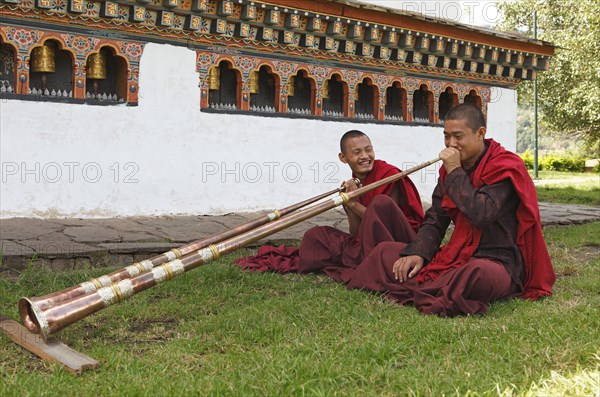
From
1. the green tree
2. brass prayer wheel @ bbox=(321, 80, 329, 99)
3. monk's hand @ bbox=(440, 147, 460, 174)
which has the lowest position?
monk's hand @ bbox=(440, 147, 460, 174)

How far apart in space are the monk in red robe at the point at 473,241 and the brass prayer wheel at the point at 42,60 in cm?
451

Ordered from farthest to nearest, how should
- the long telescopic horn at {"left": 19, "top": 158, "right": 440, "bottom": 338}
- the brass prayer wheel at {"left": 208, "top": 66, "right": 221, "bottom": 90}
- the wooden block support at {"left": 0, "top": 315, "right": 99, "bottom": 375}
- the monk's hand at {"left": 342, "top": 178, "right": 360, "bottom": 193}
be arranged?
the brass prayer wheel at {"left": 208, "top": 66, "right": 221, "bottom": 90} → the monk's hand at {"left": 342, "top": 178, "right": 360, "bottom": 193} → the long telescopic horn at {"left": 19, "top": 158, "right": 440, "bottom": 338} → the wooden block support at {"left": 0, "top": 315, "right": 99, "bottom": 375}

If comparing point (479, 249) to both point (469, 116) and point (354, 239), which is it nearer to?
point (469, 116)

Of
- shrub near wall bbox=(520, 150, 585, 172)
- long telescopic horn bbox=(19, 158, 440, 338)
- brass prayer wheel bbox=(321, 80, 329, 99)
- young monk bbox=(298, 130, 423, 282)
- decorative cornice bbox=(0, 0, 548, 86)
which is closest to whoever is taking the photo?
long telescopic horn bbox=(19, 158, 440, 338)

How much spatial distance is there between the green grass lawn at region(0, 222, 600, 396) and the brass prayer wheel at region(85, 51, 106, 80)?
353 centimetres

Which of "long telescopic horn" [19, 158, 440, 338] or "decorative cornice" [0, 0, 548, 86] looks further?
"decorative cornice" [0, 0, 548, 86]

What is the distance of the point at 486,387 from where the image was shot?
2.34 meters

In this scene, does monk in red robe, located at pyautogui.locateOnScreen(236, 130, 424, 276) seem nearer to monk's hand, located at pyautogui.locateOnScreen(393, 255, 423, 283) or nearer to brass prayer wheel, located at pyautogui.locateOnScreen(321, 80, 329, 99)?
monk's hand, located at pyautogui.locateOnScreen(393, 255, 423, 283)

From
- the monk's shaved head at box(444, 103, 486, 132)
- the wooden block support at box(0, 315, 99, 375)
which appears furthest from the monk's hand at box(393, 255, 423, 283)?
the wooden block support at box(0, 315, 99, 375)

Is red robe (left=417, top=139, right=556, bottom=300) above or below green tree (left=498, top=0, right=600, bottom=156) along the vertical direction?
below

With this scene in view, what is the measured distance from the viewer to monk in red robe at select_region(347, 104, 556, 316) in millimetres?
3482

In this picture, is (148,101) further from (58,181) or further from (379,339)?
(379,339)

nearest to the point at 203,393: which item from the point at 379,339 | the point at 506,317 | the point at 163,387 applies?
the point at 163,387

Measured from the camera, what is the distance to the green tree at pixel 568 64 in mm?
17609
